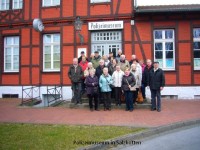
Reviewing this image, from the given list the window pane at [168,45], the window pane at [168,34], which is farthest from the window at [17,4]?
the window pane at [168,45]

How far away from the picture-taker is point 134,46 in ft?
50.5

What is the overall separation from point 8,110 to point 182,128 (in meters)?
7.65

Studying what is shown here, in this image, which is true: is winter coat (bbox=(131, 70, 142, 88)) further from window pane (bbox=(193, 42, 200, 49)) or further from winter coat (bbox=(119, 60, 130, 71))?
window pane (bbox=(193, 42, 200, 49))

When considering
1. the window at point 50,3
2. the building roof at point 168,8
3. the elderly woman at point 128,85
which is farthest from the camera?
the window at point 50,3

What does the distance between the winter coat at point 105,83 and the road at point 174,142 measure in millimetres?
3996

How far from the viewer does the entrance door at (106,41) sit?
15.8 meters

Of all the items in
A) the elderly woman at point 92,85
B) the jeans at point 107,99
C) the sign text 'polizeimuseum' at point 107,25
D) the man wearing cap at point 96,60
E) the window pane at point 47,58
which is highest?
the sign text 'polizeimuseum' at point 107,25

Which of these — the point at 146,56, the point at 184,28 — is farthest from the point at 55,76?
the point at 184,28

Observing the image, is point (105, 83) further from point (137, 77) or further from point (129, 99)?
point (137, 77)

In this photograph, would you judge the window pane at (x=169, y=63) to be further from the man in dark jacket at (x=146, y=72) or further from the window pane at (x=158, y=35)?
the man in dark jacket at (x=146, y=72)

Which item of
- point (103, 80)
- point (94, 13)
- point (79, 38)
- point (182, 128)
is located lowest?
point (182, 128)

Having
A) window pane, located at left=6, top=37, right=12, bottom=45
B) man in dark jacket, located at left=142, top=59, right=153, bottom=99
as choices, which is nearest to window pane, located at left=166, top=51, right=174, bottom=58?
man in dark jacket, located at left=142, top=59, right=153, bottom=99

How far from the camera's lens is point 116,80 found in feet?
37.3

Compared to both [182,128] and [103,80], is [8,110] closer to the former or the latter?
[103,80]
